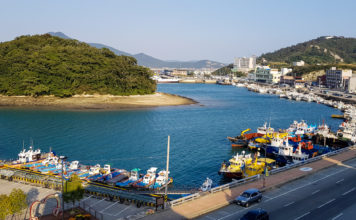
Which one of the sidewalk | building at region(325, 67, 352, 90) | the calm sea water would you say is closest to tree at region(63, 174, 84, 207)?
the sidewalk

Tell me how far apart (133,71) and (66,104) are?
25.9 m

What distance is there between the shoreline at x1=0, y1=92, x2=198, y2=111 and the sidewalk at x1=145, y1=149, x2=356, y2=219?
5912cm

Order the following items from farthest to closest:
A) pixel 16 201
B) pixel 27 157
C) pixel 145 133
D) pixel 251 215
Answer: pixel 145 133 < pixel 27 157 < pixel 16 201 < pixel 251 215

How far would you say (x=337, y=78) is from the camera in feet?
451

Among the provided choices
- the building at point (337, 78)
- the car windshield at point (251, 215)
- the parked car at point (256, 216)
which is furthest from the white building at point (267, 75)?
the car windshield at point (251, 215)

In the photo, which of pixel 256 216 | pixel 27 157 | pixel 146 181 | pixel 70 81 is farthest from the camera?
pixel 70 81

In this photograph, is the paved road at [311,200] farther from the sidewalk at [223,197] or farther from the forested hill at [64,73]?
the forested hill at [64,73]

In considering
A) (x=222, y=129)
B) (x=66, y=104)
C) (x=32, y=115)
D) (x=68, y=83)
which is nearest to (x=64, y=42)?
(x=68, y=83)

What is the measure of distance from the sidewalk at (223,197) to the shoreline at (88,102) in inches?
2328

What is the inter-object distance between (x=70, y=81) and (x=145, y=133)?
155 feet

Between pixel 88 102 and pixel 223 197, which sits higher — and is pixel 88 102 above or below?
above

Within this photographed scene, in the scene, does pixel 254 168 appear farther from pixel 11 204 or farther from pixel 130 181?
pixel 11 204

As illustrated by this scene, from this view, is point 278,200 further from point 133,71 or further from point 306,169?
point 133,71

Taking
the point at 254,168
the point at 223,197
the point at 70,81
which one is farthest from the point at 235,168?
the point at 70,81
